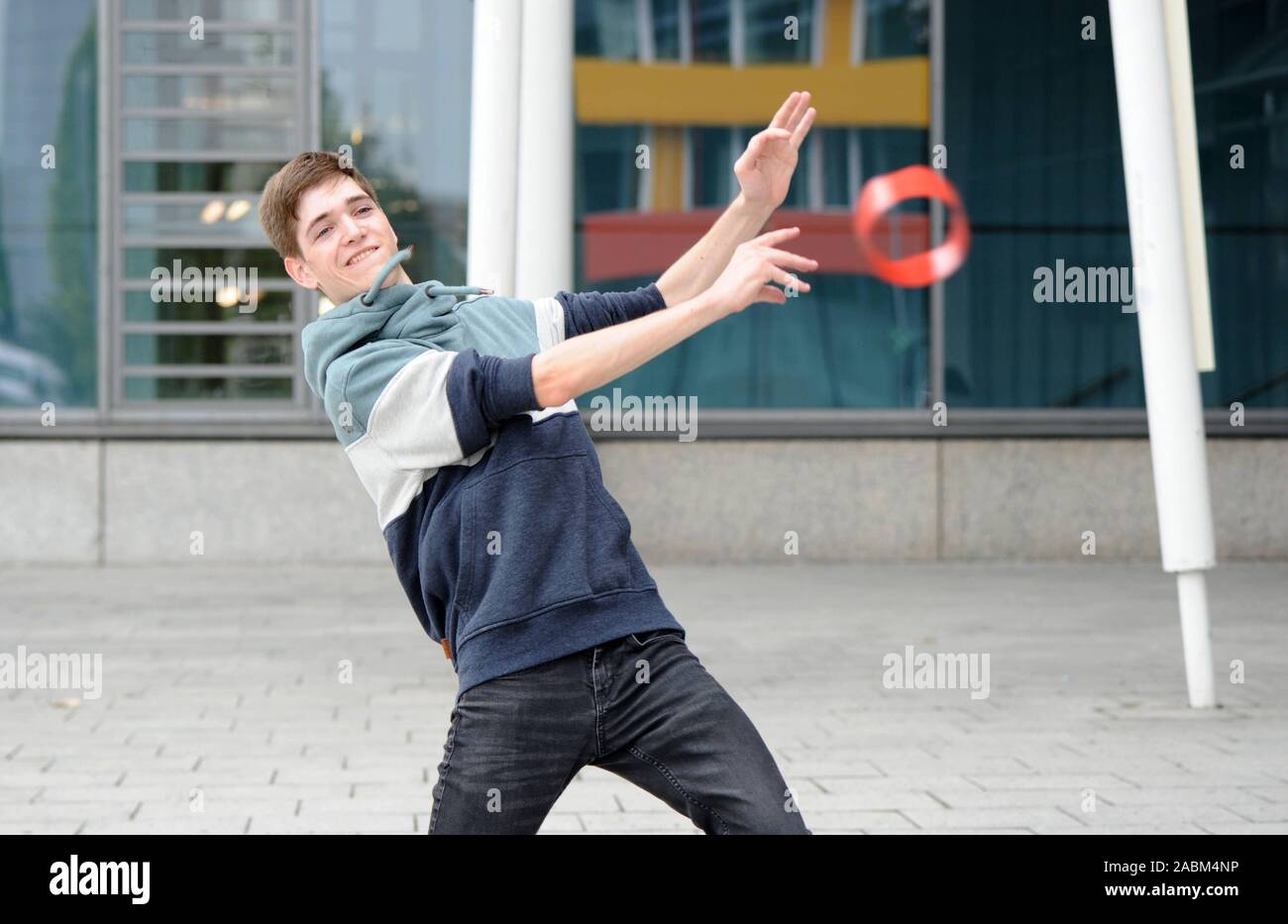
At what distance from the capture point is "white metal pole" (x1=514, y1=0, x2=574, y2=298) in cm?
720

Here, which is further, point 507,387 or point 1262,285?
point 1262,285

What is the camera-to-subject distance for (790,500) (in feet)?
43.3

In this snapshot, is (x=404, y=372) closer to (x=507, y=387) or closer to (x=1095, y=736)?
(x=507, y=387)

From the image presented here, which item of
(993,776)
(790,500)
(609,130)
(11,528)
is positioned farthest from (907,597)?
(11,528)

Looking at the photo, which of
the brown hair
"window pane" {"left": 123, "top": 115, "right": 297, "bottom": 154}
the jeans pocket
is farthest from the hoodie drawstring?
"window pane" {"left": 123, "top": 115, "right": 297, "bottom": 154}

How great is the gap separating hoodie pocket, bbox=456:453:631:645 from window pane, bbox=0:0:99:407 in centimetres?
1091

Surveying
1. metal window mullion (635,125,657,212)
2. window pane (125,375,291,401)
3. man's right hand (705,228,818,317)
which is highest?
metal window mullion (635,125,657,212)

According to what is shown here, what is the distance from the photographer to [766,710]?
731cm

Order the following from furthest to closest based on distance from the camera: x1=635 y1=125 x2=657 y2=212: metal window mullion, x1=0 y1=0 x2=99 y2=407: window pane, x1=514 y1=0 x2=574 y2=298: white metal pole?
x1=635 y1=125 x2=657 y2=212: metal window mullion, x1=0 y1=0 x2=99 y2=407: window pane, x1=514 y1=0 x2=574 y2=298: white metal pole

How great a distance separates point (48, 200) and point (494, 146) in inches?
276

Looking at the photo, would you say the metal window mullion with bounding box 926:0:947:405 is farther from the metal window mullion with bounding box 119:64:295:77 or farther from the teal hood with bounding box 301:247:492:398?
the teal hood with bounding box 301:247:492:398

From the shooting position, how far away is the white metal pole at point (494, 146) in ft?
22.7

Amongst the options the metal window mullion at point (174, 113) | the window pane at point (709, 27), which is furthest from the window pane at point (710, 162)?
the metal window mullion at point (174, 113)

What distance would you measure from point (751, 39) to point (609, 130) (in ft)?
4.20
